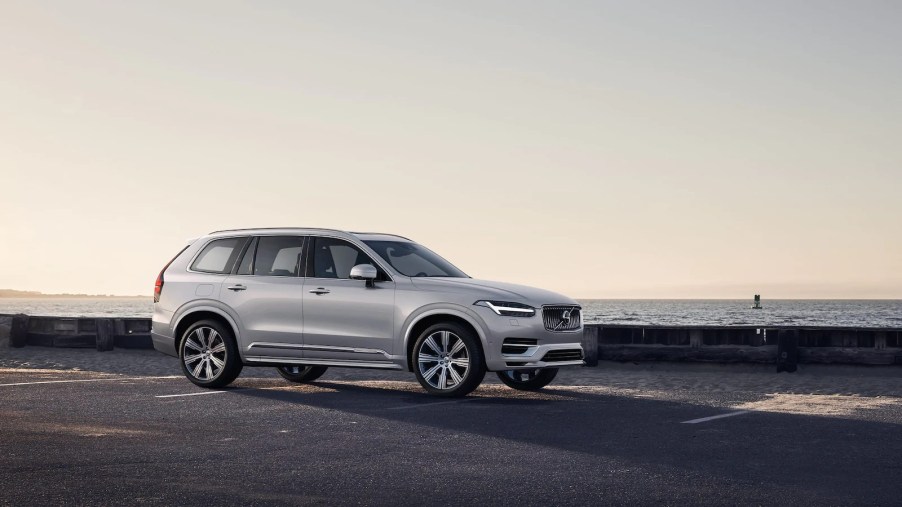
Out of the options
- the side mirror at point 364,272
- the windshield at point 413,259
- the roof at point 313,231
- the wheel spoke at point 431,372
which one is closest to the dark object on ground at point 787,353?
the windshield at point 413,259

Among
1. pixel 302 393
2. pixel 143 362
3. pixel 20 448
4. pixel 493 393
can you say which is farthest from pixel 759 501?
pixel 143 362

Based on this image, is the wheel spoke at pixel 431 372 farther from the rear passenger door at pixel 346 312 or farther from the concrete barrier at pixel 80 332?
the concrete barrier at pixel 80 332

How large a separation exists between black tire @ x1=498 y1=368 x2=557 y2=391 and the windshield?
140 centimetres

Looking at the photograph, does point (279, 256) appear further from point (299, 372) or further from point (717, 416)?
point (717, 416)

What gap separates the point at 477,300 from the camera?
1131cm

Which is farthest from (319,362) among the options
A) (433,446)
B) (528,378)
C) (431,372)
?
(433,446)

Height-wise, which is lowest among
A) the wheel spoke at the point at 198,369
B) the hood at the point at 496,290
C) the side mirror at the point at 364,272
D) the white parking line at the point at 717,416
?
the white parking line at the point at 717,416

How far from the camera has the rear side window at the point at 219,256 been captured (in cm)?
1302

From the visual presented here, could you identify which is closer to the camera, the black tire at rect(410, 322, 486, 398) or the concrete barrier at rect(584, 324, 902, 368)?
the black tire at rect(410, 322, 486, 398)

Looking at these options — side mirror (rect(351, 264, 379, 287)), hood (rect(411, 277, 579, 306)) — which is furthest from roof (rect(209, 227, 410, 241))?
hood (rect(411, 277, 579, 306))

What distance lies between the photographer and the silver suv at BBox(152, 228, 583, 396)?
11.3 m

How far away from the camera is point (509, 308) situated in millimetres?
11289

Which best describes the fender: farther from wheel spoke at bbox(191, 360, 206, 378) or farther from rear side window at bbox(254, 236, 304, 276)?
wheel spoke at bbox(191, 360, 206, 378)

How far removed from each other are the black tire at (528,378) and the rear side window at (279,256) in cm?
293
